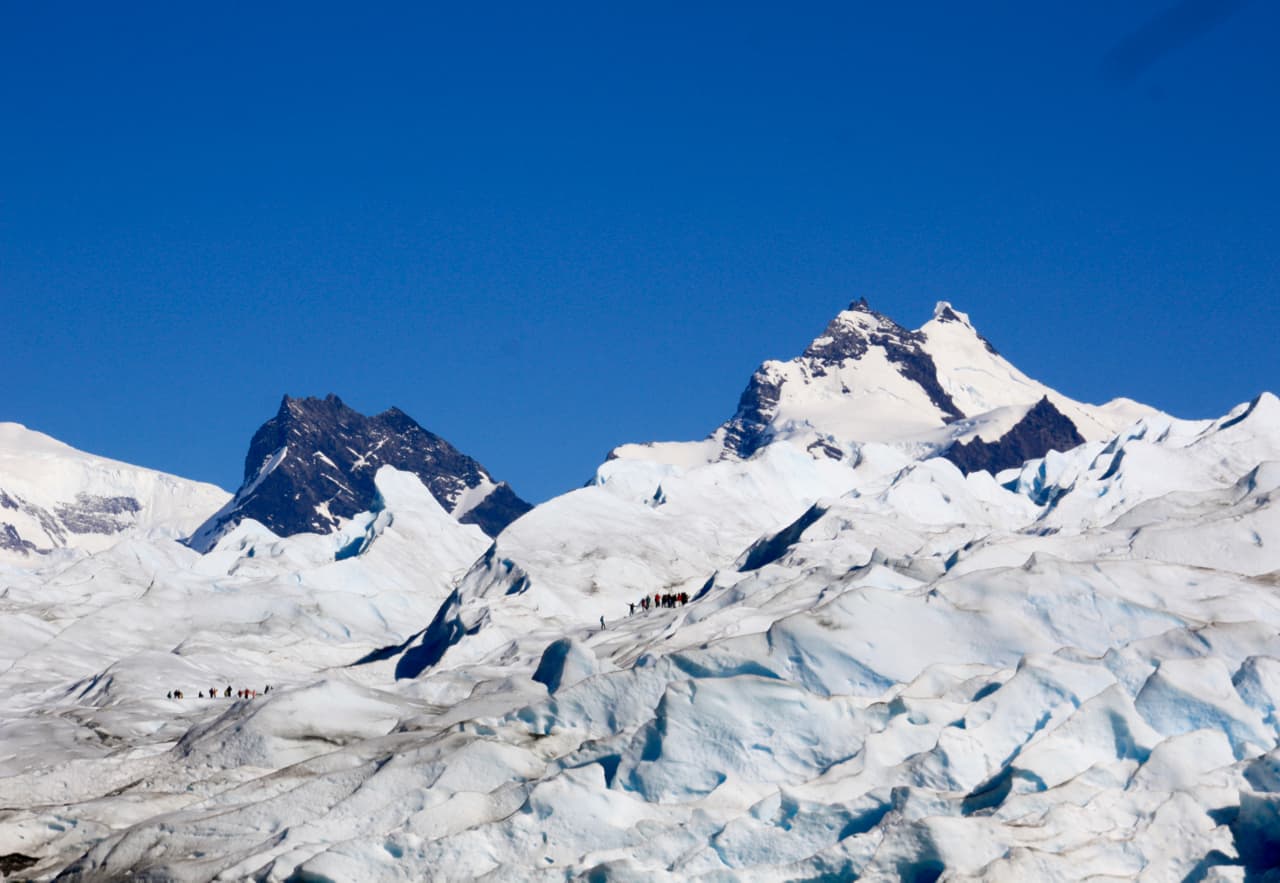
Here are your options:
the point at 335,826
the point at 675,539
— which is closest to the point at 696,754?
the point at 335,826

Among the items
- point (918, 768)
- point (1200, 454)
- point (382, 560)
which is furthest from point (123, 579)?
point (918, 768)

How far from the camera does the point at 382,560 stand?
180625mm

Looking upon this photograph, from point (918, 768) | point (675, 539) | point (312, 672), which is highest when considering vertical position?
point (675, 539)

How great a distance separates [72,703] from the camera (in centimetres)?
11575

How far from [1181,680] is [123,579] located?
471ft

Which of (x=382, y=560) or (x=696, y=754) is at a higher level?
(x=382, y=560)

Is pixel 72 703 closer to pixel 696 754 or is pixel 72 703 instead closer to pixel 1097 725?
pixel 696 754

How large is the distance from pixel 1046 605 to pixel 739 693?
65.5 feet

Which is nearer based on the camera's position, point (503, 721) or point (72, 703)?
point (503, 721)

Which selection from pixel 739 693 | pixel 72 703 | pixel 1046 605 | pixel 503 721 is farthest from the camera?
pixel 72 703

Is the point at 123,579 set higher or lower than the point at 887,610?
higher

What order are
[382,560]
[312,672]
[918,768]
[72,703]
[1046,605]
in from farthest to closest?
[382,560] < [312,672] < [72,703] < [1046,605] < [918,768]

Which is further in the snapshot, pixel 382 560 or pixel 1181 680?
pixel 382 560

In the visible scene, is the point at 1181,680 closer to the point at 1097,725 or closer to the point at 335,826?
the point at 1097,725
